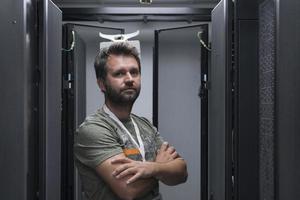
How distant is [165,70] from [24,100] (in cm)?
279

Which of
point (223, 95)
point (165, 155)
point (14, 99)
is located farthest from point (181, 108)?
point (14, 99)

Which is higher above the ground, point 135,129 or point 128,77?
point 128,77

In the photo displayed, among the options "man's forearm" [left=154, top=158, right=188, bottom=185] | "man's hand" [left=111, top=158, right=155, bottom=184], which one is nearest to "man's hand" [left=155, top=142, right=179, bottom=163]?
"man's forearm" [left=154, top=158, right=188, bottom=185]

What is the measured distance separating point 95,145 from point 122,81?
283mm

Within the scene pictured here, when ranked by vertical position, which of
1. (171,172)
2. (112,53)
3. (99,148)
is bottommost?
(171,172)

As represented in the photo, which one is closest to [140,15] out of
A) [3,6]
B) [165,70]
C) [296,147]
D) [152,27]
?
[165,70]

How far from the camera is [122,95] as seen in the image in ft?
5.37

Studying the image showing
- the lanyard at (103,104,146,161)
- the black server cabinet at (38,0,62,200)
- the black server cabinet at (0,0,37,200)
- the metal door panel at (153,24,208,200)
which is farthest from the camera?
the metal door panel at (153,24,208,200)

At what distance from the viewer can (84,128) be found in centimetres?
166

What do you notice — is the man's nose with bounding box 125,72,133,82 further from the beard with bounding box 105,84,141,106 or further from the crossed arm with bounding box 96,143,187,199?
the crossed arm with bounding box 96,143,187,199

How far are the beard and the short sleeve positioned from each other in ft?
0.41

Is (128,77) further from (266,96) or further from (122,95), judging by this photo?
(266,96)

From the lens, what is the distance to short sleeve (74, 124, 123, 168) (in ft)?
5.21

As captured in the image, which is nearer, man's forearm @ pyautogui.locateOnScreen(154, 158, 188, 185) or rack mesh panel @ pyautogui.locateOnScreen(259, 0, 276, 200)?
rack mesh panel @ pyautogui.locateOnScreen(259, 0, 276, 200)
